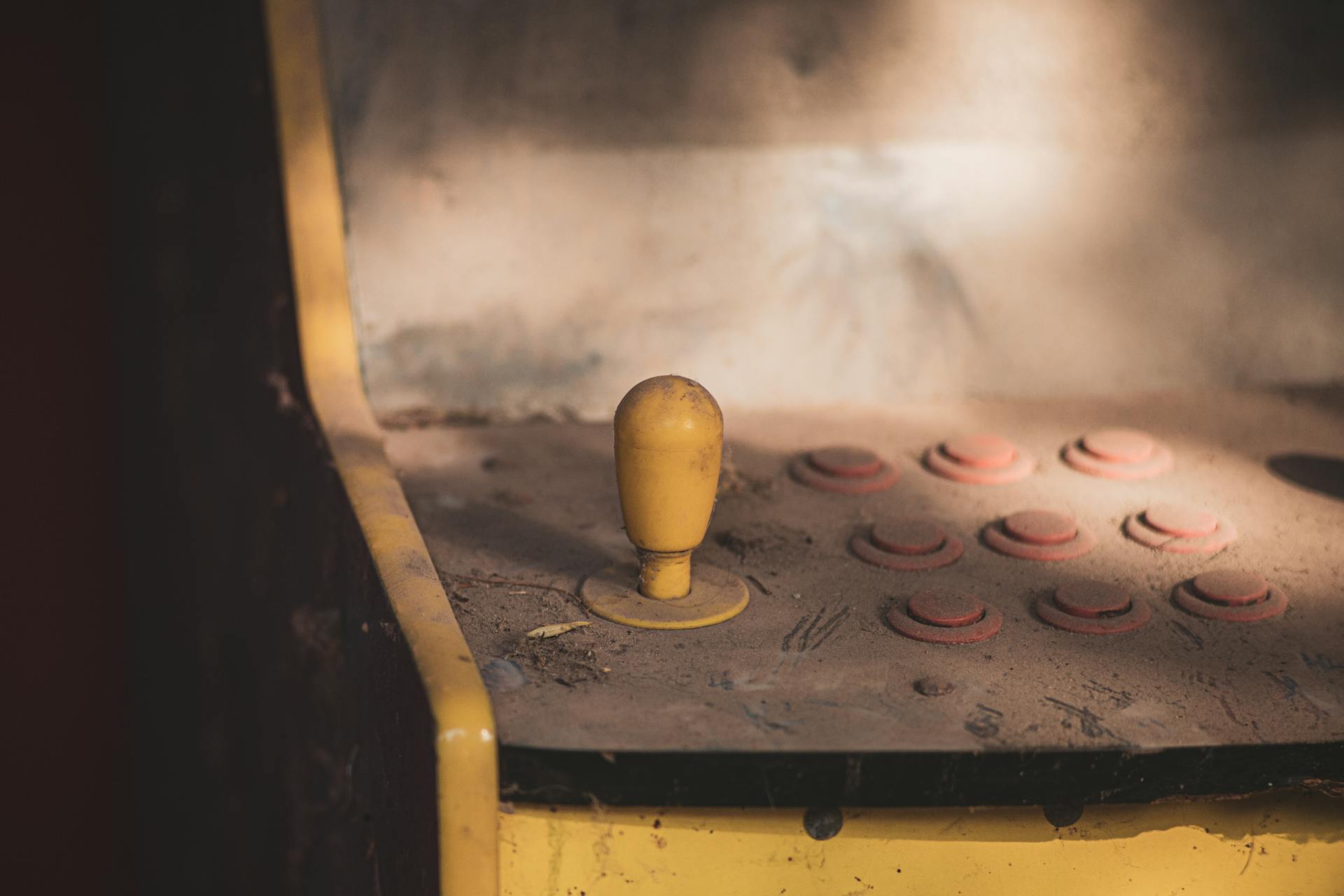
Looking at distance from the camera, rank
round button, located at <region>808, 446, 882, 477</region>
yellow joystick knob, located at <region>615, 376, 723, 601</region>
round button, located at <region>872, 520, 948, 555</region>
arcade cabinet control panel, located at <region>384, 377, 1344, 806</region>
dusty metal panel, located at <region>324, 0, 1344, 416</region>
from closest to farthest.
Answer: arcade cabinet control panel, located at <region>384, 377, 1344, 806</region> < yellow joystick knob, located at <region>615, 376, 723, 601</region> < round button, located at <region>872, 520, 948, 555</region> < round button, located at <region>808, 446, 882, 477</region> < dusty metal panel, located at <region>324, 0, 1344, 416</region>

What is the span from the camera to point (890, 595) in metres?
1.08

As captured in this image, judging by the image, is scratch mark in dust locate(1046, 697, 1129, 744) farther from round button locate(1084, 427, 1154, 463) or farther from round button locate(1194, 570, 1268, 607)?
round button locate(1084, 427, 1154, 463)

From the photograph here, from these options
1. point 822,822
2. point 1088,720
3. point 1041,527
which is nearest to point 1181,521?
point 1041,527

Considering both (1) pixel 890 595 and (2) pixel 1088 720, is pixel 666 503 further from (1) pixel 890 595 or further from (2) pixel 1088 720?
(2) pixel 1088 720

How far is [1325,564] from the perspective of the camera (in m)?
1.15

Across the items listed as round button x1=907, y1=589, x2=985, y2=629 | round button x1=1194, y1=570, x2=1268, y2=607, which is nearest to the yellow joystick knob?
round button x1=907, y1=589, x2=985, y2=629

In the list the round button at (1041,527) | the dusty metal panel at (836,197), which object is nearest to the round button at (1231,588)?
the round button at (1041,527)

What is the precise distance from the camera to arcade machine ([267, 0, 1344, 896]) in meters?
0.88

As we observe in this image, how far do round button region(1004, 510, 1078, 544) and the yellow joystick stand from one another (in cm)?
26

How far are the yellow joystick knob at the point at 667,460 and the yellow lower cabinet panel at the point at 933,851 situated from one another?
215 millimetres

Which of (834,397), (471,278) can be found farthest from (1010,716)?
(471,278)

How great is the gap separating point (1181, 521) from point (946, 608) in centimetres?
31

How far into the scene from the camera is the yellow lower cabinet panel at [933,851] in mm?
884

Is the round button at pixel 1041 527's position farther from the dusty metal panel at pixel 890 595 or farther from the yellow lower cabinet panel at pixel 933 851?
the yellow lower cabinet panel at pixel 933 851
